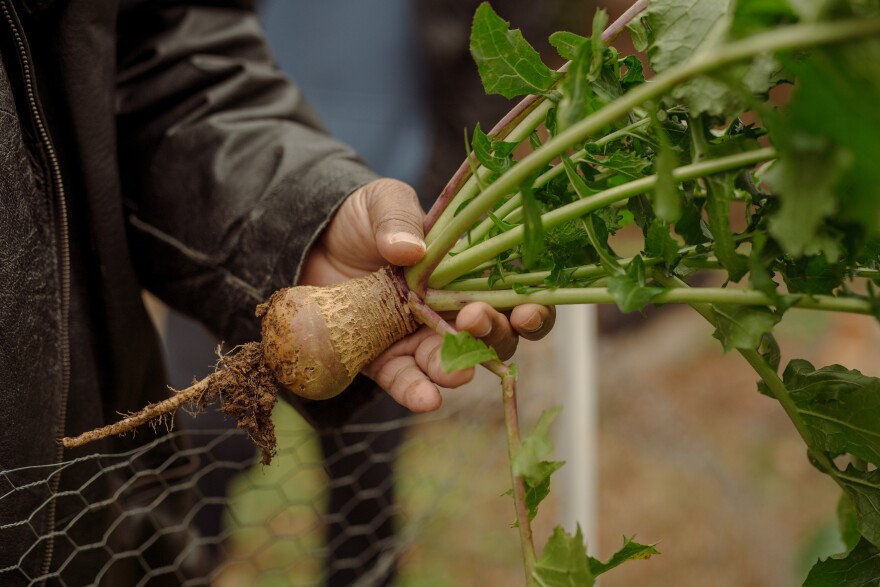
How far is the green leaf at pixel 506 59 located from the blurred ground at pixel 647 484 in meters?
1.10

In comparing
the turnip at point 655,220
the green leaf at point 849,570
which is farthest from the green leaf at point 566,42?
the green leaf at point 849,570

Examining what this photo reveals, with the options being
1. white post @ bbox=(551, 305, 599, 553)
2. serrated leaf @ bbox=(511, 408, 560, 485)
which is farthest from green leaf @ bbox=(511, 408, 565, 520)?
white post @ bbox=(551, 305, 599, 553)

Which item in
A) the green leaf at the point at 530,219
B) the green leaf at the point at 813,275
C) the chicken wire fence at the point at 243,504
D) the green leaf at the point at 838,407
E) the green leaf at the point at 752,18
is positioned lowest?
the chicken wire fence at the point at 243,504

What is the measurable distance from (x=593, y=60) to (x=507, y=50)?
0.35ft

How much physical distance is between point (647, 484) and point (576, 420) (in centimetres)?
131

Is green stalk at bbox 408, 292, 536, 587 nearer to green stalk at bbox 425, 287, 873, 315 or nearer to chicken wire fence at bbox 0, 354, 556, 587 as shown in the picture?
green stalk at bbox 425, 287, 873, 315

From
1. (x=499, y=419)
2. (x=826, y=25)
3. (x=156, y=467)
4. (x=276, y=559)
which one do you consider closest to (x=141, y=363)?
(x=156, y=467)

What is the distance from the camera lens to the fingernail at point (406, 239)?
879 millimetres

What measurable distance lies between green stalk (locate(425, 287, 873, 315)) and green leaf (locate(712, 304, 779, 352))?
1 centimetres

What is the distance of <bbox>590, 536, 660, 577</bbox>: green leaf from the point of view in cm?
74

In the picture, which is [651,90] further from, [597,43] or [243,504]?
[243,504]

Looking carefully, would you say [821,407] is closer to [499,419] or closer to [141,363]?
[141,363]

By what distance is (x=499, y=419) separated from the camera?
2.83 m

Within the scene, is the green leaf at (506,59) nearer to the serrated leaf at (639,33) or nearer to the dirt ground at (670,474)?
the serrated leaf at (639,33)
